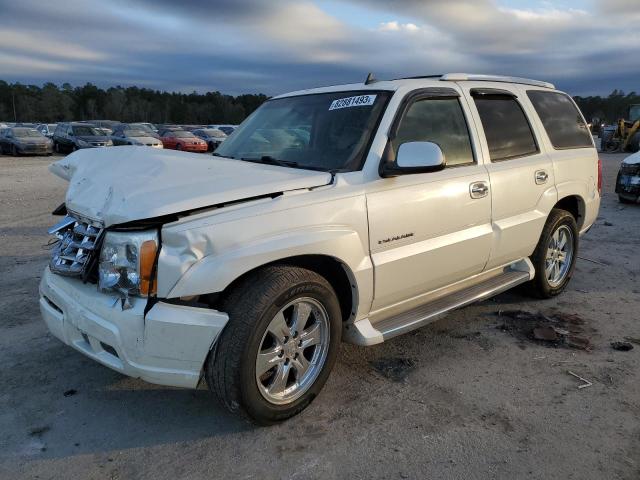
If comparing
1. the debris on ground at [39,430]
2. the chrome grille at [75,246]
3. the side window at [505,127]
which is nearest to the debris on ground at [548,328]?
the side window at [505,127]

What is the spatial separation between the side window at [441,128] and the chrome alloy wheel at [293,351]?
4.15 ft

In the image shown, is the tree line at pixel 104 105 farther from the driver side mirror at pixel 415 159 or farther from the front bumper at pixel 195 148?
the driver side mirror at pixel 415 159

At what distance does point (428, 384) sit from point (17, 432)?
2.45 m

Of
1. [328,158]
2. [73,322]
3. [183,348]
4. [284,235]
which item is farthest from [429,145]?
[73,322]

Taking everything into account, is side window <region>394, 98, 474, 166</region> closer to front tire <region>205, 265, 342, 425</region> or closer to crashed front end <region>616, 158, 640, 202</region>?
front tire <region>205, 265, 342, 425</region>

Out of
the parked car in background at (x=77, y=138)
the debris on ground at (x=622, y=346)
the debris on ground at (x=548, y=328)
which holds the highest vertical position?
the debris on ground at (x=622, y=346)

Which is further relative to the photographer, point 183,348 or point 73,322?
point 73,322

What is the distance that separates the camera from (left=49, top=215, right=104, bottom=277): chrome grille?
9.38 ft

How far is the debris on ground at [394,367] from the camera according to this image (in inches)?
142

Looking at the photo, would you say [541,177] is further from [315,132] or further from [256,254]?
[256,254]

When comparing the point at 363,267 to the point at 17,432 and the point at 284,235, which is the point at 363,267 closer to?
the point at 284,235

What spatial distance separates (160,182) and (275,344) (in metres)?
1.09

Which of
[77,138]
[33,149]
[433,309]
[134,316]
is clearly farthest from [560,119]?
[33,149]

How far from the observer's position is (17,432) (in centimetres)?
294
